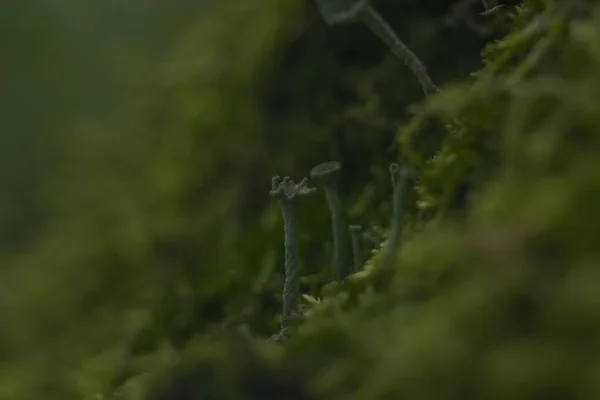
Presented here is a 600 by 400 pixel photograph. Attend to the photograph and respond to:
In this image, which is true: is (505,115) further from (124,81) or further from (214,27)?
(124,81)

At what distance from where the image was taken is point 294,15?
0.61 metres

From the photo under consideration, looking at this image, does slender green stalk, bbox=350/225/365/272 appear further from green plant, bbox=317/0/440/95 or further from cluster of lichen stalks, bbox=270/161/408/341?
green plant, bbox=317/0/440/95

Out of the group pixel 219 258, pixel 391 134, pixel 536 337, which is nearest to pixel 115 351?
pixel 219 258

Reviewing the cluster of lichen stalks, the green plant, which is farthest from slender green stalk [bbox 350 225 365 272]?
the green plant

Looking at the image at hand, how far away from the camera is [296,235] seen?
447 mm

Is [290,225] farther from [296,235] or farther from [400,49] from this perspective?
[400,49]

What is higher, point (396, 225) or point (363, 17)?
point (363, 17)

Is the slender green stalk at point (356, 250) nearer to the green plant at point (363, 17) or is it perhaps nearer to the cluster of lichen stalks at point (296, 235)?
the cluster of lichen stalks at point (296, 235)

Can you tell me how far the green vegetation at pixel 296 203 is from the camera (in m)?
0.29

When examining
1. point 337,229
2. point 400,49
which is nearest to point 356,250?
point 337,229

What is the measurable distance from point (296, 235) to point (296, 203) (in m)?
0.02

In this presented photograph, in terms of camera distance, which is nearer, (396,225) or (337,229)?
(396,225)

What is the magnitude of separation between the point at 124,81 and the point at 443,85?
1.69 ft

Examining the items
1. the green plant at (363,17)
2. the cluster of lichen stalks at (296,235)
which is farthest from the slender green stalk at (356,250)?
the green plant at (363,17)
